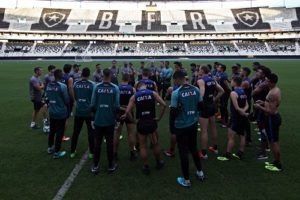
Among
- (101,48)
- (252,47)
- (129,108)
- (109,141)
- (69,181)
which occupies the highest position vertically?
(252,47)

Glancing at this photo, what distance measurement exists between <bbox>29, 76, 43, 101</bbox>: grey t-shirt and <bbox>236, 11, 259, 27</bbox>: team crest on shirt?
230 ft

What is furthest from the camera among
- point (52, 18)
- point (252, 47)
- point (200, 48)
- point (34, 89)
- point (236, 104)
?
point (52, 18)

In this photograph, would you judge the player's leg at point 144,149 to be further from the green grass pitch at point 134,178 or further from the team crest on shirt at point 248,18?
the team crest on shirt at point 248,18

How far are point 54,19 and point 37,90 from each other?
70.9 meters

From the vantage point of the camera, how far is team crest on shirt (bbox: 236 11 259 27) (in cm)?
7207

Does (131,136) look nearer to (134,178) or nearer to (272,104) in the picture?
(134,178)

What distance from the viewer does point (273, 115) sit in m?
6.63

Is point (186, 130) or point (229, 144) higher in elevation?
point (186, 130)

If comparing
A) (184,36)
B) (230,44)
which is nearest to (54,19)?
(184,36)

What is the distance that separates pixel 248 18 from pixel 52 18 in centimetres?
5147

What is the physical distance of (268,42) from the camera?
226 ft

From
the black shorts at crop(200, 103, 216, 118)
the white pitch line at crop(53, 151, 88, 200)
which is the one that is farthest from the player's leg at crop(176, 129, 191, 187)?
the white pitch line at crop(53, 151, 88, 200)

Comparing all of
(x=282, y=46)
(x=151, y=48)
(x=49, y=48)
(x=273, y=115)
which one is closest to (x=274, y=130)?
(x=273, y=115)

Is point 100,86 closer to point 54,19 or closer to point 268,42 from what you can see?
point 268,42
